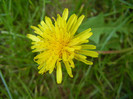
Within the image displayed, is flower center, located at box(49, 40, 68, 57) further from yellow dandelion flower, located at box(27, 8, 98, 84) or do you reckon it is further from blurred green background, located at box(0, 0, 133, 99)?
blurred green background, located at box(0, 0, 133, 99)

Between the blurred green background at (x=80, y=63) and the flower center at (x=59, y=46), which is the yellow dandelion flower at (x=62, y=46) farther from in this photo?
the blurred green background at (x=80, y=63)

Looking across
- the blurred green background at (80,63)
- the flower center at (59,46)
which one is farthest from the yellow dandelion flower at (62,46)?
the blurred green background at (80,63)

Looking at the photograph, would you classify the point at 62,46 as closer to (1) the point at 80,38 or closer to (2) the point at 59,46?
(2) the point at 59,46

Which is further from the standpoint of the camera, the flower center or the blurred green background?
the blurred green background

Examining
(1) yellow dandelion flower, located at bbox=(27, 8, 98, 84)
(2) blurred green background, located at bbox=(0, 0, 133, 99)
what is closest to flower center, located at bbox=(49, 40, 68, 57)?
(1) yellow dandelion flower, located at bbox=(27, 8, 98, 84)

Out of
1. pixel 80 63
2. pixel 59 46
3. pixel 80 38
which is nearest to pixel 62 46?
pixel 59 46

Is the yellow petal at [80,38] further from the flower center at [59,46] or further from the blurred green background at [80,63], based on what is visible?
the blurred green background at [80,63]

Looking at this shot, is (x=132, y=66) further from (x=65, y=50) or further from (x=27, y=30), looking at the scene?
(x=27, y=30)

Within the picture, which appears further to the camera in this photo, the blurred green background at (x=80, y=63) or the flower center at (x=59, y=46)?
the blurred green background at (x=80, y=63)

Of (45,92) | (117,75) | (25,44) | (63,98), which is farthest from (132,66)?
(25,44)
